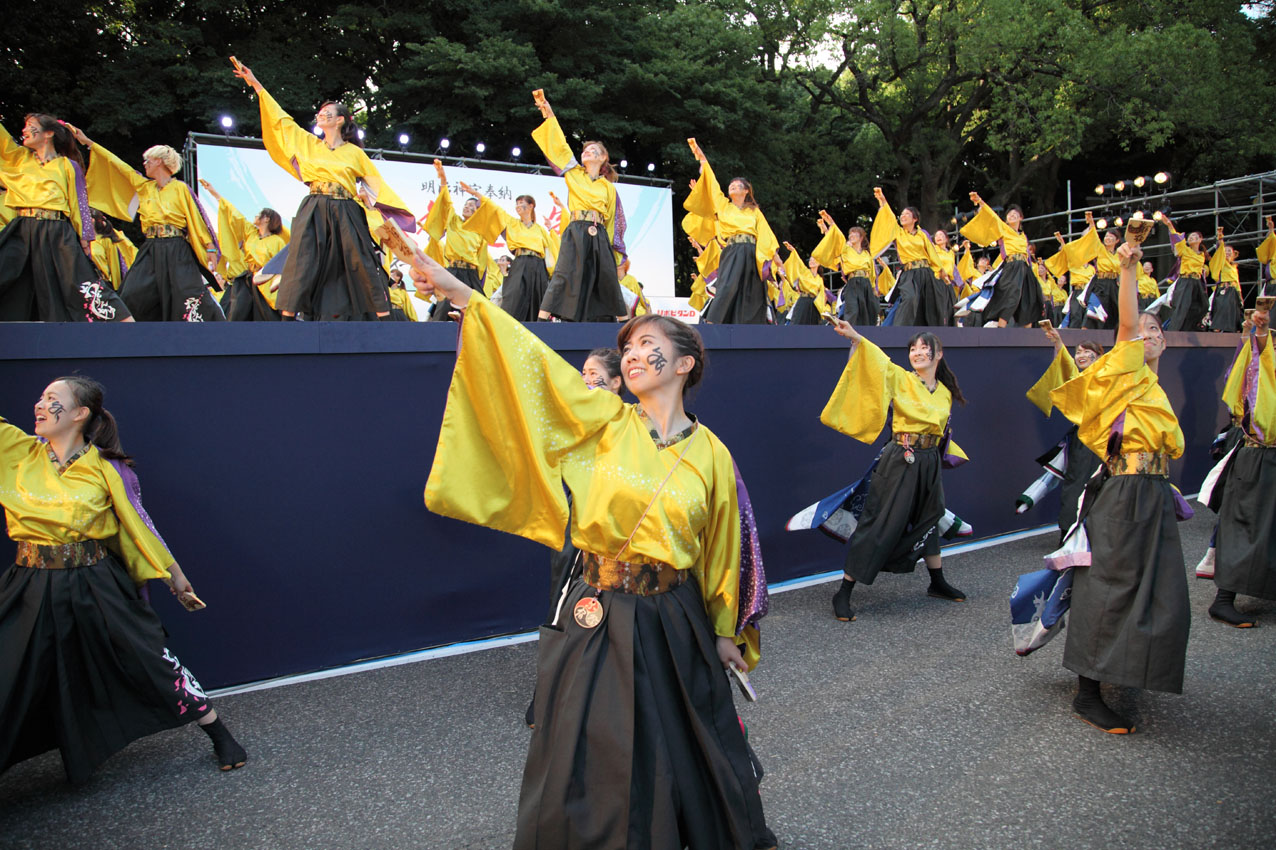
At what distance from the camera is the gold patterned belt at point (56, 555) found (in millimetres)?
2729

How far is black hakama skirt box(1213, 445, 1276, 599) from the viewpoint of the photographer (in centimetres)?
429

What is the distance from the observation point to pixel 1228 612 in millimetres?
4328

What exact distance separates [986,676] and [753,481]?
1883mm

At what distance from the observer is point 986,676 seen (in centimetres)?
360

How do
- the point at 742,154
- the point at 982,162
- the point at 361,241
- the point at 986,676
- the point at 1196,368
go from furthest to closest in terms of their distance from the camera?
the point at 982,162 < the point at 742,154 < the point at 1196,368 < the point at 361,241 < the point at 986,676

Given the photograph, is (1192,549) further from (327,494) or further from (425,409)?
(327,494)

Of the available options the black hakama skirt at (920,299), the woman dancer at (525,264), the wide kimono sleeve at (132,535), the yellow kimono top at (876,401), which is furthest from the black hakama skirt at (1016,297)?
the wide kimono sleeve at (132,535)

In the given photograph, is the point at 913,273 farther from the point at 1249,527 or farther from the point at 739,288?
the point at 1249,527

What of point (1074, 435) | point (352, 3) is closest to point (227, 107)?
point (352, 3)

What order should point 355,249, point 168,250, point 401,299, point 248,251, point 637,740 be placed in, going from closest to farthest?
point 637,740 < point 355,249 < point 168,250 < point 248,251 < point 401,299

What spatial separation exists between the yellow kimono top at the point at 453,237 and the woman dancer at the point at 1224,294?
419 inches

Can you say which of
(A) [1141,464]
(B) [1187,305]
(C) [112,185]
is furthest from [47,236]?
(B) [1187,305]

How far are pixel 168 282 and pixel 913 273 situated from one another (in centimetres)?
756

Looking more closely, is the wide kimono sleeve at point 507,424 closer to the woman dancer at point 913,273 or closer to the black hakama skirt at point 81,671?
the black hakama skirt at point 81,671
